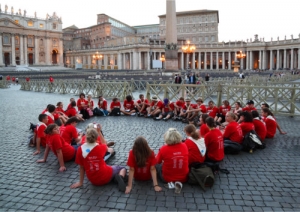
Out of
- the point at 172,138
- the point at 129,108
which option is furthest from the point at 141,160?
the point at 129,108

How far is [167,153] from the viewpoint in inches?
197

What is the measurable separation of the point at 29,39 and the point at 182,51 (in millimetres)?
45548

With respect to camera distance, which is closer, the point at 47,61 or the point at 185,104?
the point at 185,104

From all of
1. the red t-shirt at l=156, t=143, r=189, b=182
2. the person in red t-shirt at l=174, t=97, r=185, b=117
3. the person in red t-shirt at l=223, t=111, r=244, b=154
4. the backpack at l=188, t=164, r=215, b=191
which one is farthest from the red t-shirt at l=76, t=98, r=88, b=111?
the backpack at l=188, t=164, r=215, b=191

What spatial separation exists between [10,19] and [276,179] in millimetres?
→ 83560

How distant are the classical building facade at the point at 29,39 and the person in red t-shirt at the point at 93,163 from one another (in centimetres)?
7727

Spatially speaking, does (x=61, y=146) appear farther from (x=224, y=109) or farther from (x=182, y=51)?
(x=182, y=51)

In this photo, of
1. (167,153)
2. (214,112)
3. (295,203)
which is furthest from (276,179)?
(214,112)

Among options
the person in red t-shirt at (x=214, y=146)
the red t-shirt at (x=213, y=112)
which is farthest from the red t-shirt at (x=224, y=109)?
the person in red t-shirt at (x=214, y=146)

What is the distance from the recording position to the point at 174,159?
16.3 feet

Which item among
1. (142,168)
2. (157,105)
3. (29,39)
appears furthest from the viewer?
(29,39)

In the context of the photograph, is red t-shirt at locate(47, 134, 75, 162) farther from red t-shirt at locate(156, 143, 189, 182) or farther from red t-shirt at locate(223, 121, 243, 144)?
red t-shirt at locate(223, 121, 243, 144)

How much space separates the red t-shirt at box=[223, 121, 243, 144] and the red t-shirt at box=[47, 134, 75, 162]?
3793 mm

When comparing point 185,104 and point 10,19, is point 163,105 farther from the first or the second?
point 10,19
